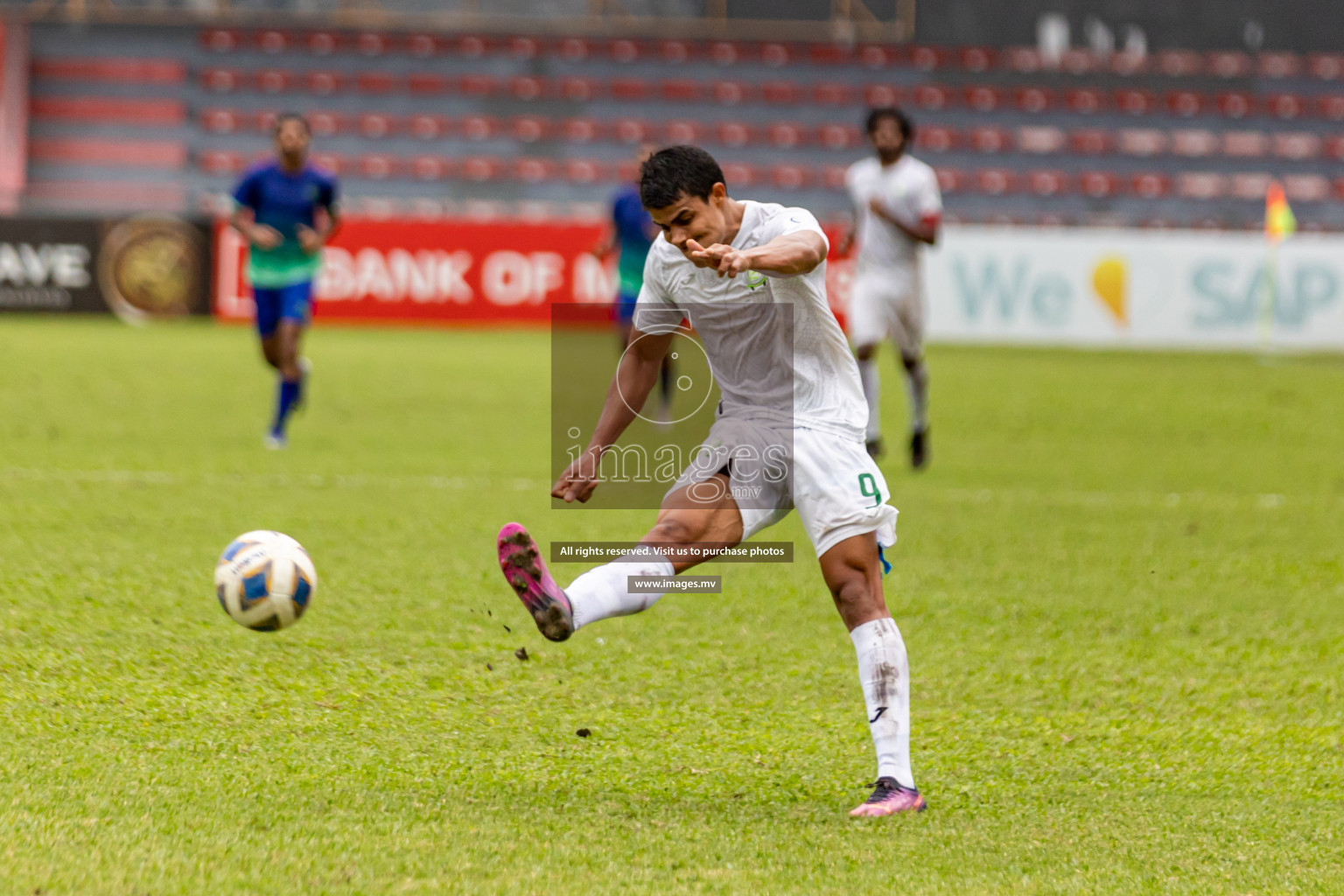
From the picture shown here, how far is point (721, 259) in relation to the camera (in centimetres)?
363

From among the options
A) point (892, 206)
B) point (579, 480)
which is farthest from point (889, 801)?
point (892, 206)

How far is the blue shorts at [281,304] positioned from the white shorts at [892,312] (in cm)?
384

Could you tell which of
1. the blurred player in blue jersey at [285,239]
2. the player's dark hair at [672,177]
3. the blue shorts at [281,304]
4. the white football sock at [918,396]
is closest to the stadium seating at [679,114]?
the blurred player in blue jersey at [285,239]

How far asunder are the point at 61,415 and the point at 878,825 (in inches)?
404

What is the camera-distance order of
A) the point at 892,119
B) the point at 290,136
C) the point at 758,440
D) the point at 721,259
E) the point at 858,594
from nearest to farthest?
1. the point at 721,259
2. the point at 858,594
3. the point at 758,440
4. the point at 892,119
5. the point at 290,136

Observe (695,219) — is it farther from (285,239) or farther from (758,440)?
(285,239)

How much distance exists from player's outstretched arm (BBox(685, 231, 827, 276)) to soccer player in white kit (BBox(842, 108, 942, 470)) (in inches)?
269

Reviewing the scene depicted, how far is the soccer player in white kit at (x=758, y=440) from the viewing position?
395 centimetres

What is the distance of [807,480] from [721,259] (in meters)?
0.70

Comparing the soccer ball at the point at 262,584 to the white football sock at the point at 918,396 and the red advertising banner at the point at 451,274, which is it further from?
the red advertising banner at the point at 451,274

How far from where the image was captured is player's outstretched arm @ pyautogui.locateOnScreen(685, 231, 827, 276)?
3.62 metres

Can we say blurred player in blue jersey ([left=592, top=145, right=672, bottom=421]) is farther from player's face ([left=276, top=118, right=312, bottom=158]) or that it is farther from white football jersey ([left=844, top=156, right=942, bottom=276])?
player's face ([left=276, top=118, right=312, bottom=158])

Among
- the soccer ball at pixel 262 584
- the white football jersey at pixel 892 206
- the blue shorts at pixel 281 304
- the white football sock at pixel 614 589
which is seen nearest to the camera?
the white football sock at pixel 614 589

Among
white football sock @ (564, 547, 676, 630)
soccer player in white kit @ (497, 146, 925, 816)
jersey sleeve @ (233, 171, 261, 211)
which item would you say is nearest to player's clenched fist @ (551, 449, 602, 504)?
soccer player in white kit @ (497, 146, 925, 816)
